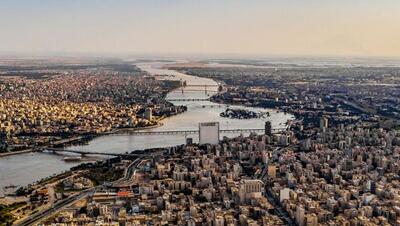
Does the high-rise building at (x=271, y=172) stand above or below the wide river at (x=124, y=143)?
above

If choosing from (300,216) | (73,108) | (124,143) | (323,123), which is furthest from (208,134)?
(73,108)

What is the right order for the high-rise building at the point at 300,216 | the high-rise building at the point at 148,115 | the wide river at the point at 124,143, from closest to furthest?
the high-rise building at the point at 300,216 → the wide river at the point at 124,143 → the high-rise building at the point at 148,115

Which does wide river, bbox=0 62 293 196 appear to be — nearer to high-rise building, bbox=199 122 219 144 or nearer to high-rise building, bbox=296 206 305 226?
high-rise building, bbox=199 122 219 144

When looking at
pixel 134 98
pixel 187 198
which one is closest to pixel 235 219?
pixel 187 198

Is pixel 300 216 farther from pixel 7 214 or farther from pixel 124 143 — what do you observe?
pixel 124 143

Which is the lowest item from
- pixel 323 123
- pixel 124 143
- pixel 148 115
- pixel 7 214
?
pixel 124 143

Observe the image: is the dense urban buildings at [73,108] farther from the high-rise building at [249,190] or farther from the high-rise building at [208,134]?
the high-rise building at [249,190]

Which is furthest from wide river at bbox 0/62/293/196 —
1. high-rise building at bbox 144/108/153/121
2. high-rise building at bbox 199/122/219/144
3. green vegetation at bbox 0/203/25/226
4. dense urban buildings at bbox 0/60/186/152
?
green vegetation at bbox 0/203/25/226

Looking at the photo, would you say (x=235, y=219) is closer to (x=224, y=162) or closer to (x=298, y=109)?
(x=224, y=162)

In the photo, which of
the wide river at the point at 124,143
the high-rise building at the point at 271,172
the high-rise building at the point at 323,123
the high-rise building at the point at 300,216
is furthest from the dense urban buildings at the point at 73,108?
the high-rise building at the point at 300,216

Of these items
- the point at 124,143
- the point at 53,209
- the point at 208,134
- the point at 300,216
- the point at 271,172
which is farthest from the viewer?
the point at 124,143

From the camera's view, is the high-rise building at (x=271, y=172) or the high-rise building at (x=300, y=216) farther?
the high-rise building at (x=271, y=172)
